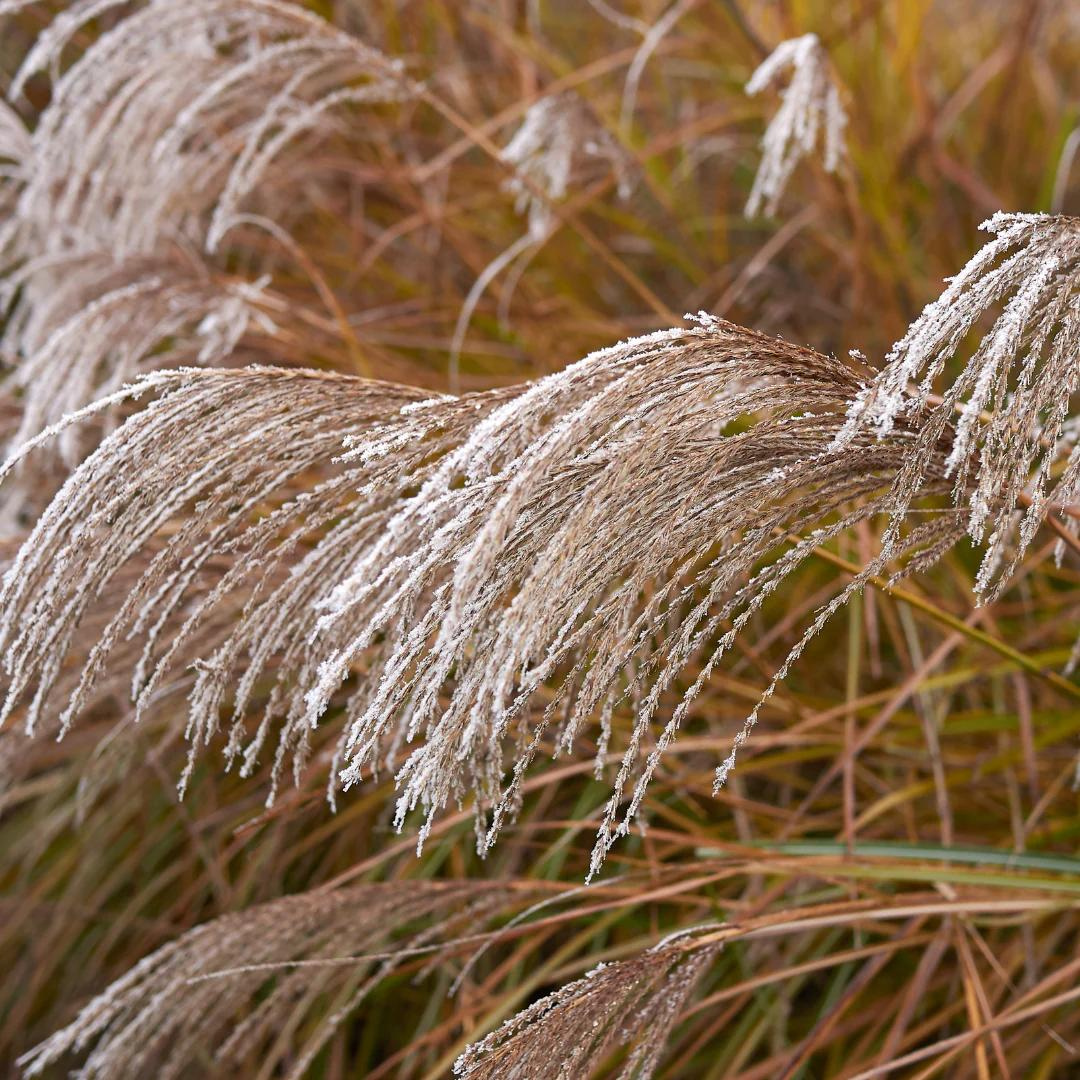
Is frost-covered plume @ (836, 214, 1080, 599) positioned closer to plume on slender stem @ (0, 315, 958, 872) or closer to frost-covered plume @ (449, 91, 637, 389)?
plume on slender stem @ (0, 315, 958, 872)

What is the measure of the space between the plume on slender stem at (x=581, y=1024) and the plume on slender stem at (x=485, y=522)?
0.49 feet

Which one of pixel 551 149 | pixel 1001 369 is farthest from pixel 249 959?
pixel 551 149

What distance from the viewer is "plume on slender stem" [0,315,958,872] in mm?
735

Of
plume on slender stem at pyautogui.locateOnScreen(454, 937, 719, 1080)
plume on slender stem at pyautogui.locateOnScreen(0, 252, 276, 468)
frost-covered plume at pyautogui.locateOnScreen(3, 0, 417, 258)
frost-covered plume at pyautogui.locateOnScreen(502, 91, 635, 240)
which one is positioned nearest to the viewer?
plume on slender stem at pyautogui.locateOnScreen(454, 937, 719, 1080)

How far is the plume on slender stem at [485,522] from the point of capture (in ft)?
2.41

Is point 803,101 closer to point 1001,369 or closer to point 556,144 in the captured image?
point 556,144

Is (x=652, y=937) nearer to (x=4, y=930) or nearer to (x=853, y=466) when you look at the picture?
(x=853, y=466)

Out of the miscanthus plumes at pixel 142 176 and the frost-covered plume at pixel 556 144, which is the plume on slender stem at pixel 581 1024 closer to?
the miscanthus plumes at pixel 142 176

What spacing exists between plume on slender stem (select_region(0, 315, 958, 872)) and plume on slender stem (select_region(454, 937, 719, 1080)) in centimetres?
15

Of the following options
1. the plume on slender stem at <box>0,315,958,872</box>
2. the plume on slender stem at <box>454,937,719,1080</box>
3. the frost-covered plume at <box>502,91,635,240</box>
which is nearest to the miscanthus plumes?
the frost-covered plume at <box>502,91,635,240</box>

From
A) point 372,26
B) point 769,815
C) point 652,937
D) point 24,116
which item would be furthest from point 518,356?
point 24,116

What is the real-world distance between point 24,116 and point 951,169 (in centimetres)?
195

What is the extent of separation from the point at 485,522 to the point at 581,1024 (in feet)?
1.38

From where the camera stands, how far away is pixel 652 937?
144cm
